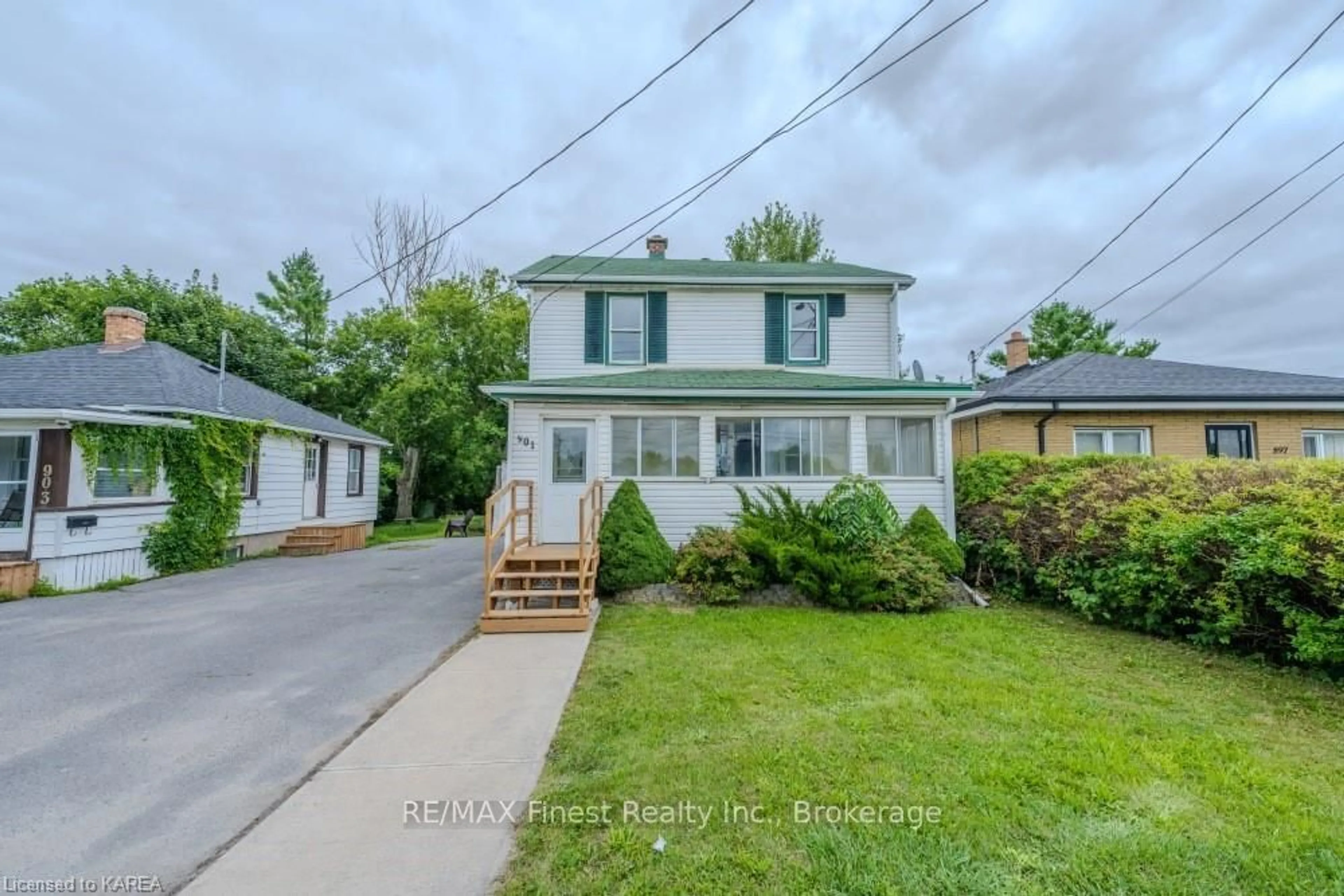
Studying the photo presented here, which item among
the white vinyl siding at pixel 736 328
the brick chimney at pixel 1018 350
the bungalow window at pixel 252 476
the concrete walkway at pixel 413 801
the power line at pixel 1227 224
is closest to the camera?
the concrete walkway at pixel 413 801

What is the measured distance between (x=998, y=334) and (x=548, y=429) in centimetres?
1719

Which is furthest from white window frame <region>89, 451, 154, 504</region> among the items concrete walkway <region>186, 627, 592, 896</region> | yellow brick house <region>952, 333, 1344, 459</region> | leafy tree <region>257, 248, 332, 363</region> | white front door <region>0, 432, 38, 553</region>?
yellow brick house <region>952, 333, 1344, 459</region>

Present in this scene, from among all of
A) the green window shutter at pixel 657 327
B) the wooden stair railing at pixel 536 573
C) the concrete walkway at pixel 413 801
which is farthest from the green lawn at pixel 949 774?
the green window shutter at pixel 657 327

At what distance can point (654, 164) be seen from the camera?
9.29 metres

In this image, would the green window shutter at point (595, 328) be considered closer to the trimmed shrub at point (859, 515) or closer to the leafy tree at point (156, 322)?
the trimmed shrub at point (859, 515)

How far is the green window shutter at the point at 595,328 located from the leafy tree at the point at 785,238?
14.4 metres

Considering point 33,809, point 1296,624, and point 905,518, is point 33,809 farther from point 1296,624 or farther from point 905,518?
point 905,518

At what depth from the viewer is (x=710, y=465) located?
948 centimetres

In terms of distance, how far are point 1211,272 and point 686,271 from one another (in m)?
11.7

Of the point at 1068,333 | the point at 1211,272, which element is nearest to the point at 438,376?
the point at 1211,272

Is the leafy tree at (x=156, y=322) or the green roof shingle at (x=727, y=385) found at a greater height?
the leafy tree at (x=156, y=322)

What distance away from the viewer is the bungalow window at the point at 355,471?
17.2 meters

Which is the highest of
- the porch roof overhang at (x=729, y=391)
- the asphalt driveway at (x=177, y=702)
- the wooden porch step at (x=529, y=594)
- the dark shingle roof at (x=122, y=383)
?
the dark shingle roof at (x=122, y=383)

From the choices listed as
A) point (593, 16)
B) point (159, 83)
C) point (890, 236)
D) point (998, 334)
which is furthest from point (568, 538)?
point (998, 334)
